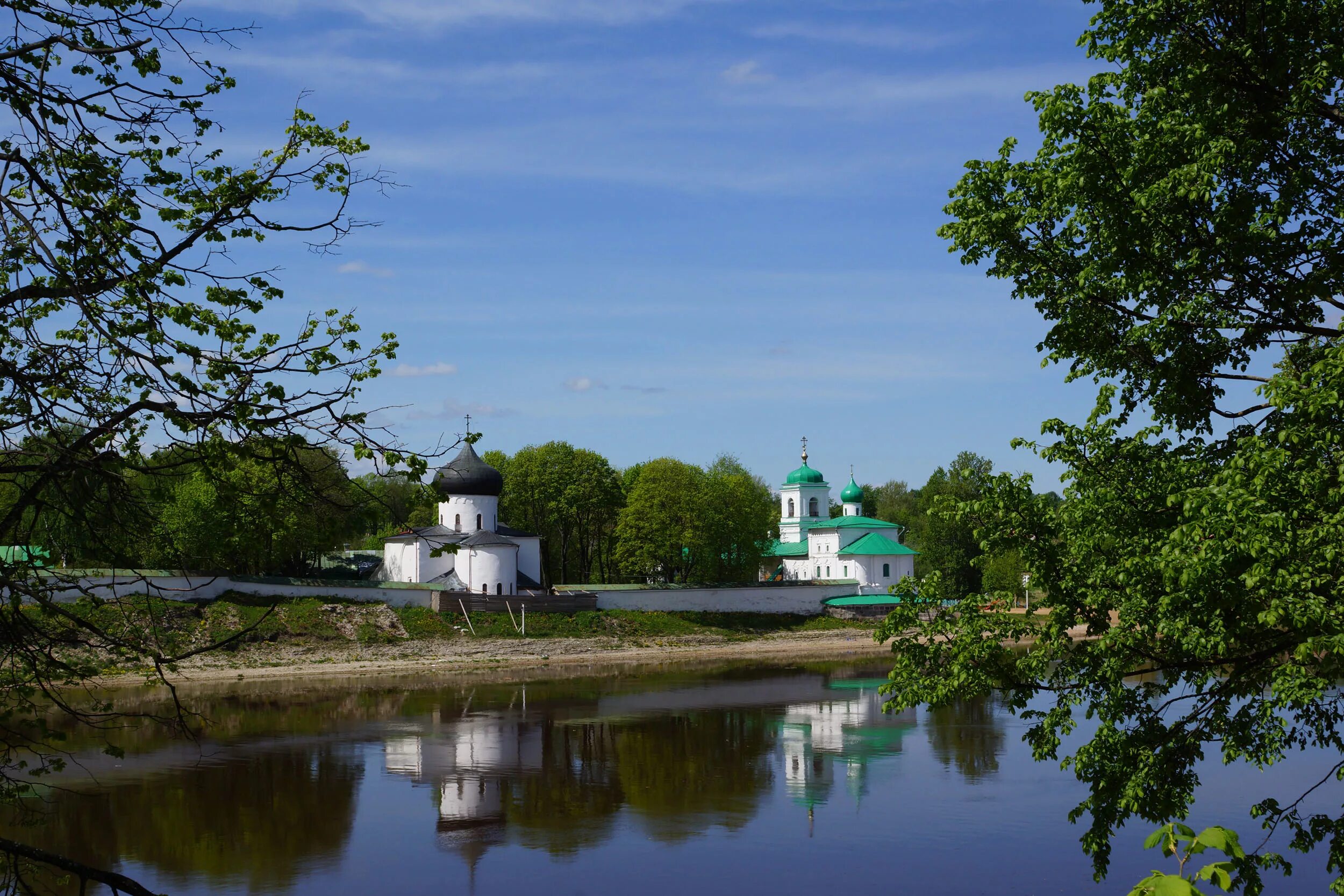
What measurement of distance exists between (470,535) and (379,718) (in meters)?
19.3

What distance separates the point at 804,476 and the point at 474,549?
2824 centimetres

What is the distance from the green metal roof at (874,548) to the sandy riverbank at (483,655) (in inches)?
368

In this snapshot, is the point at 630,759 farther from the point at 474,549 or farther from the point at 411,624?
the point at 474,549

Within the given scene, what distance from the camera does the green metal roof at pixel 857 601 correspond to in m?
54.1

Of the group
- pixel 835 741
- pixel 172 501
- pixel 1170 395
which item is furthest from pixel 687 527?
pixel 172 501

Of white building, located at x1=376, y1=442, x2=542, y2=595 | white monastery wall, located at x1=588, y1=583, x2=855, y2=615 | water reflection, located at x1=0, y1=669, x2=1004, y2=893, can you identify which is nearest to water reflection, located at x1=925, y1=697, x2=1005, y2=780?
water reflection, located at x1=0, y1=669, x2=1004, y2=893

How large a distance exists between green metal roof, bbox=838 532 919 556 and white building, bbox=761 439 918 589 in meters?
0.03

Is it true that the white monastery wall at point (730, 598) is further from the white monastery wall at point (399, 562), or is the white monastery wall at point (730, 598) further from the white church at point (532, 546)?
the white monastery wall at point (399, 562)

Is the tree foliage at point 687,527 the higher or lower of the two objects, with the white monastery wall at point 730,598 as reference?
higher

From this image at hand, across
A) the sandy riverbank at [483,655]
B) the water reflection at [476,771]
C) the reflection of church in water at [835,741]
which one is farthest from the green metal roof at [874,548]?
the water reflection at [476,771]

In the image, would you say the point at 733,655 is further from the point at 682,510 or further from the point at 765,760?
the point at 765,760

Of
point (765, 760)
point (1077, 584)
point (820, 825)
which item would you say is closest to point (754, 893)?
point (820, 825)

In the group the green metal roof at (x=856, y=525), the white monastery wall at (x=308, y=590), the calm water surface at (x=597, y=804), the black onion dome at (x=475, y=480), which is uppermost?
the black onion dome at (x=475, y=480)

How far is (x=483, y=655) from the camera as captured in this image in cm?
3991
